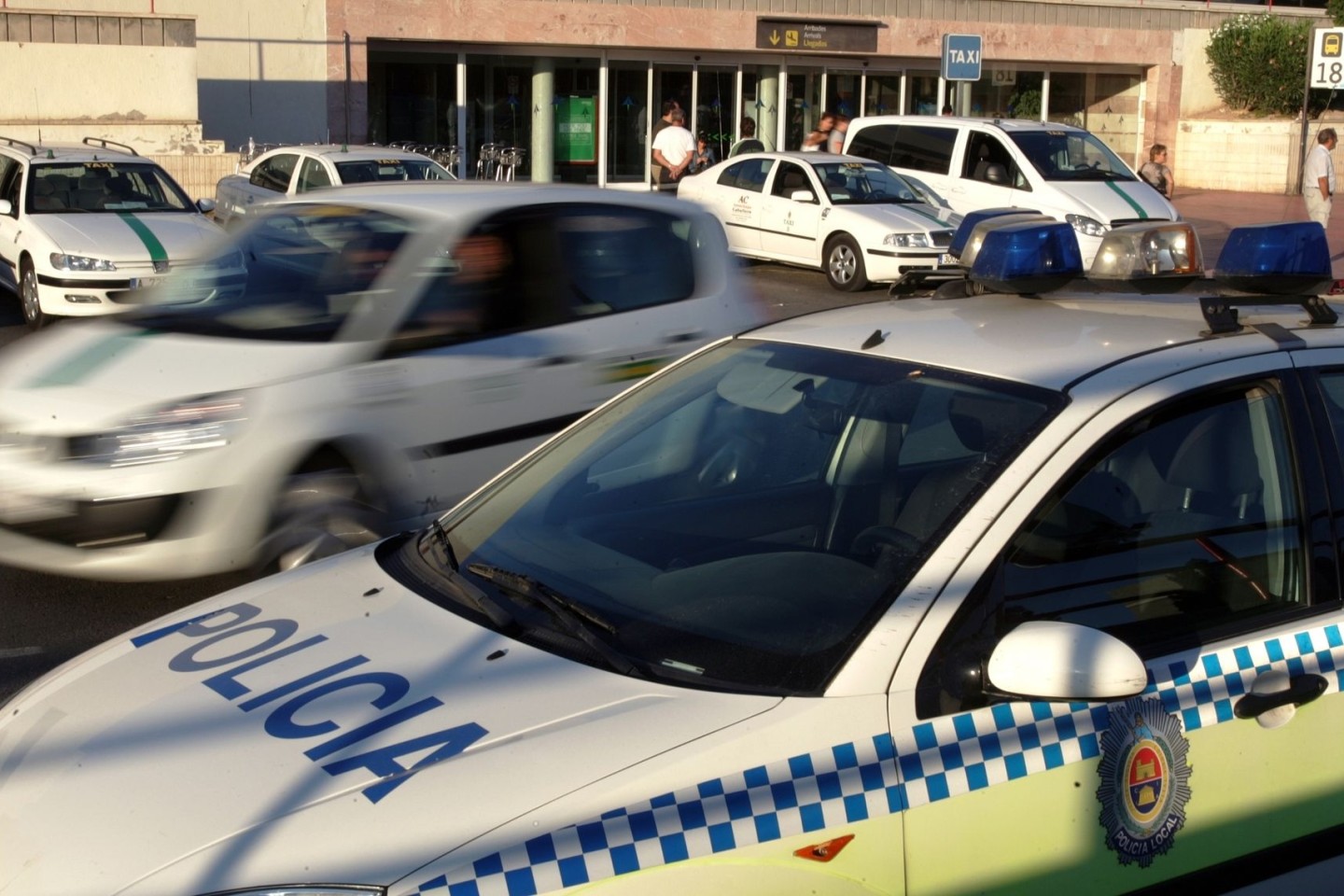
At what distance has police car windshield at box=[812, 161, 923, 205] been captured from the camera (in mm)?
16422

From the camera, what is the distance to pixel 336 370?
5.76m

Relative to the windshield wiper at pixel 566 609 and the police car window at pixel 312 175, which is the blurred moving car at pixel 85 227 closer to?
the police car window at pixel 312 175

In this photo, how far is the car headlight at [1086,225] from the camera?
1614 cm

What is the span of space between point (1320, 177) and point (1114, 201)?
8.37ft

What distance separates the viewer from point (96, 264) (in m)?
11.8

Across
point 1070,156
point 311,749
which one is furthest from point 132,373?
point 1070,156

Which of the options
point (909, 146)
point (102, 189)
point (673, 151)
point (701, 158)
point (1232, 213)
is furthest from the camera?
point (1232, 213)

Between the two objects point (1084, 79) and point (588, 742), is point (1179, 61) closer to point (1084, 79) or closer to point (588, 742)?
point (1084, 79)

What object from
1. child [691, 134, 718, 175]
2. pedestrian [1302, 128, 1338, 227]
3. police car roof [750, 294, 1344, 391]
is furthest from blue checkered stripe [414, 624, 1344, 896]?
child [691, 134, 718, 175]

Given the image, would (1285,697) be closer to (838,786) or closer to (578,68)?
(838,786)

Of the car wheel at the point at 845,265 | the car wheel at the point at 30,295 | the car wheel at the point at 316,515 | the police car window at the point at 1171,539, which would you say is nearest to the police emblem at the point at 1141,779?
the police car window at the point at 1171,539

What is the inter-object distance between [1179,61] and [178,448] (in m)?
32.9

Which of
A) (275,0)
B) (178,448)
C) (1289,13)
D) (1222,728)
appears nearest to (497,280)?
(178,448)

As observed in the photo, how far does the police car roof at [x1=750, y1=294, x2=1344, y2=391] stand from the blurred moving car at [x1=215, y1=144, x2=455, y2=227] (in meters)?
11.4
